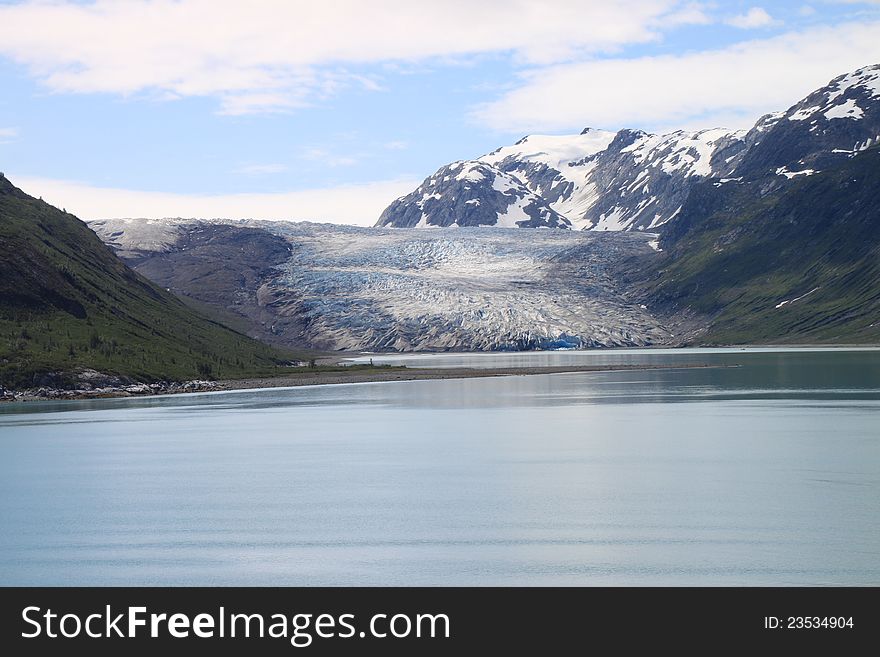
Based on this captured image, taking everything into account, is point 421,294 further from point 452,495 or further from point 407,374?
point 452,495

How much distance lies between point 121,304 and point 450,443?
191ft

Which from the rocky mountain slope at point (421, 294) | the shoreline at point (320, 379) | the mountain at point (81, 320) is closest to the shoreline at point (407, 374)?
the shoreline at point (320, 379)

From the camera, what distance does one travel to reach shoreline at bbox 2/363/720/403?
7413 cm

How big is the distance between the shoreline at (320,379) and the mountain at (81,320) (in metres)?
1.06

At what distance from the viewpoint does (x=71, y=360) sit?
7675 centimetres

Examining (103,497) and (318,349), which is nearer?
(103,497)

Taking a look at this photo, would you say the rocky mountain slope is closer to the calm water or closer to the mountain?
the mountain

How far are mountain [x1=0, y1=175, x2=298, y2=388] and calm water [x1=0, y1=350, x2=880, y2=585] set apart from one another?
13.3m

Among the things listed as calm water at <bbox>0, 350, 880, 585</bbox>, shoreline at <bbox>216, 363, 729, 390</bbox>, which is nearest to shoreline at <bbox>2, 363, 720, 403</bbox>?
shoreline at <bbox>216, 363, 729, 390</bbox>

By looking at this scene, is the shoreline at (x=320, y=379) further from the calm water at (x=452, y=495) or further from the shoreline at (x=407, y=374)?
the calm water at (x=452, y=495)

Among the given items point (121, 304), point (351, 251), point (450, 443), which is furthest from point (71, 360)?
point (351, 251)

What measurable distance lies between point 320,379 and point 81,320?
22.9m
